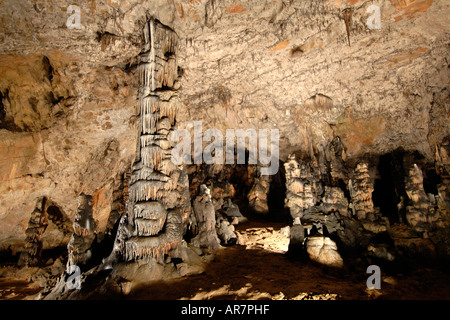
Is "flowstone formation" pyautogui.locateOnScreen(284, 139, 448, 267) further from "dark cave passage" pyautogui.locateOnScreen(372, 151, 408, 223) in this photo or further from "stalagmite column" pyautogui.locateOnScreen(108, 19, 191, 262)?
"stalagmite column" pyautogui.locateOnScreen(108, 19, 191, 262)

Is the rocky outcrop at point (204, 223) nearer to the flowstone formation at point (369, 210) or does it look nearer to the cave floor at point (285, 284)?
the cave floor at point (285, 284)

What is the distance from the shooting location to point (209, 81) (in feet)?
33.5

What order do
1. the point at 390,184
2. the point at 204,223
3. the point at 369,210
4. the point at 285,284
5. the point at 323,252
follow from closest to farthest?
the point at 285,284 < the point at 323,252 < the point at 204,223 < the point at 369,210 < the point at 390,184

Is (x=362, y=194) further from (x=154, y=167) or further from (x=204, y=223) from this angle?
Answer: (x=154, y=167)

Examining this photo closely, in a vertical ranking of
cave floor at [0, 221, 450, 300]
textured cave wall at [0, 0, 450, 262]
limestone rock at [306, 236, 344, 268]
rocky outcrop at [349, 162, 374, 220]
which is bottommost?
cave floor at [0, 221, 450, 300]

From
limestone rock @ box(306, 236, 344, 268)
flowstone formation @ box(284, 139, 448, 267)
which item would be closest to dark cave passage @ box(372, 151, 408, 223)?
flowstone formation @ box(284, 139, 448, 267)

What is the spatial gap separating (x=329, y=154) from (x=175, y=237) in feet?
32.1

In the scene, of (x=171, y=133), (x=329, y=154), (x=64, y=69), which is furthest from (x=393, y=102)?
(x=64, y=69)

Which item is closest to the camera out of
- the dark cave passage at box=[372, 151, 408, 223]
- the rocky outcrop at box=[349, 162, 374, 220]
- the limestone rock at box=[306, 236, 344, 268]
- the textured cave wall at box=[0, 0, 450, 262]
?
the limestone rock at box=[306, 236, 344, 268]

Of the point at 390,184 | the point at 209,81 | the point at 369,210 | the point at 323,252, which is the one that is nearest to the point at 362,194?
the point at 369,210

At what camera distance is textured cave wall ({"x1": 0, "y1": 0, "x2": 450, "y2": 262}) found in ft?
22.0

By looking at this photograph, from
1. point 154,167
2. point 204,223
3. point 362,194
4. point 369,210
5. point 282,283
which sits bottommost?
point 282,283
